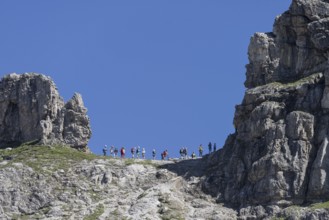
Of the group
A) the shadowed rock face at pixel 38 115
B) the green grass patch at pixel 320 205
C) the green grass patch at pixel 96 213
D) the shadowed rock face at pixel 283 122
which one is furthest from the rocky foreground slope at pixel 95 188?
the green grass patch at pixel 320 205

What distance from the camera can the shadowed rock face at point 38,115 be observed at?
176125mm

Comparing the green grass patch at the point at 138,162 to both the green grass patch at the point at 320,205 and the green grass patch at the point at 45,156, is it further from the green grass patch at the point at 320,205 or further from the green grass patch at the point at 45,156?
the green grass patch at the point at 320,205

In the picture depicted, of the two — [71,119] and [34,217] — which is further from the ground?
[71,119]

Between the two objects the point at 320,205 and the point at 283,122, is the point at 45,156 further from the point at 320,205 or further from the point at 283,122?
the point at 320,205

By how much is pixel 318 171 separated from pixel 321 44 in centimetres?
2041

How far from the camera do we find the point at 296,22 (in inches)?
6752

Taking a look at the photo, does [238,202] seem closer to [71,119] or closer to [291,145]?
[291,145]

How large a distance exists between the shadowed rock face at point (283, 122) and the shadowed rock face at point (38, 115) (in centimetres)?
1963

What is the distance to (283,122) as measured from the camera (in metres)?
161

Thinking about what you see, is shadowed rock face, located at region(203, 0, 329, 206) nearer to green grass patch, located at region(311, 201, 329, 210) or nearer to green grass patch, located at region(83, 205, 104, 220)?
green grass patch, located at region(311, 201, 329, 210)

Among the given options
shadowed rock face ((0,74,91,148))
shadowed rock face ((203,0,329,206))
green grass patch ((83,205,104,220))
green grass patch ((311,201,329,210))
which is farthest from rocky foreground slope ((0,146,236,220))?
green grass patch ((311,201,329,210))

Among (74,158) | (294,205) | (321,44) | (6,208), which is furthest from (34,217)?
(321,44)

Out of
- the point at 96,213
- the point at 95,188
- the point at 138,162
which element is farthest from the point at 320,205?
the point at 138,162

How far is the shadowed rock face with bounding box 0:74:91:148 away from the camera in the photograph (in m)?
176
